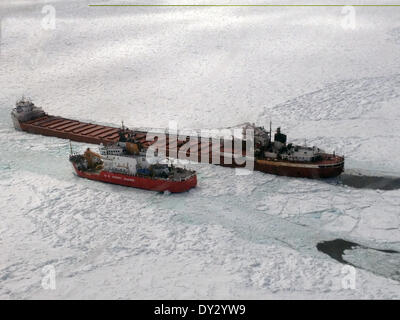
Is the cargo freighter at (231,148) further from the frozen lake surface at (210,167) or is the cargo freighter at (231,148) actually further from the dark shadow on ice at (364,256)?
the dark shadow on ice at (364,256)

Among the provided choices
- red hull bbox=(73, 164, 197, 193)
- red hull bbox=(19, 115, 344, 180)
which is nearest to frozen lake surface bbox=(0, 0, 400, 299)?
red hull bbox=(73, 164, 197, 193)

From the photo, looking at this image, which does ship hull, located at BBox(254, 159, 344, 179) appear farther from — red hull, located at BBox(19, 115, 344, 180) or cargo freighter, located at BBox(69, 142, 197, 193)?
cargo freighter, located at BBox(69, 142, 197, 193)

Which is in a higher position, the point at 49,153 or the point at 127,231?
the point at 49,153

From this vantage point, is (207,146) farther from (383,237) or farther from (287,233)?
(383,237)

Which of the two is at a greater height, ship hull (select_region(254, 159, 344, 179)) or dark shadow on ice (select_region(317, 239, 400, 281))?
ship hull (select_region(254, 159, 344, 179))

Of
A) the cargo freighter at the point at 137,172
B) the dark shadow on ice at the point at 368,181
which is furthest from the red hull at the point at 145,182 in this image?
the dark shadow on ice at the point at 368,181
